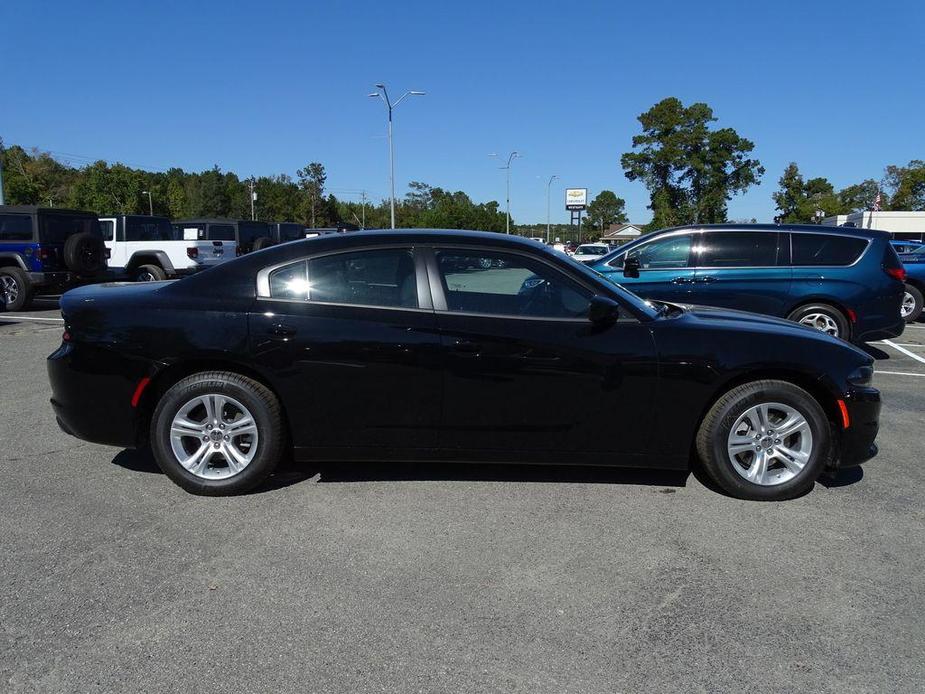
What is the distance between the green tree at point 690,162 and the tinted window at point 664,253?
56744mm

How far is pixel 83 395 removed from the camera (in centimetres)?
408

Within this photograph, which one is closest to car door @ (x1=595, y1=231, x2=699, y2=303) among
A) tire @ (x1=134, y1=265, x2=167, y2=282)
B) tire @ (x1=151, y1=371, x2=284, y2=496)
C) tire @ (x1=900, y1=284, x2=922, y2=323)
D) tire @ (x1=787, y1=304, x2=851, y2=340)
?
tire @ (x1=787, y1=304, x2=851, y2=340)

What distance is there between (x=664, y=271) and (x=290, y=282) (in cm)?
587

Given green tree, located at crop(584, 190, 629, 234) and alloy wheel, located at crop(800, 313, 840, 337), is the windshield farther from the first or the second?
green tree, located at crop(584, 190, 629, 234)

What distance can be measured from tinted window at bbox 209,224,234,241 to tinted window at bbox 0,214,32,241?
6949 mm

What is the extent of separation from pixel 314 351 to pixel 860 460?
10.7 feet

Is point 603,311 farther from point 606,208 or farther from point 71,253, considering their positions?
point 606,208

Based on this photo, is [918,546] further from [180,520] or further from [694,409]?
[180,520]

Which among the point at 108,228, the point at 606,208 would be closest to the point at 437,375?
the point at 108,228

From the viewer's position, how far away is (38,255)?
12.9 m

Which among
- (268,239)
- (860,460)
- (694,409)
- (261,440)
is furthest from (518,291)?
(268,239)

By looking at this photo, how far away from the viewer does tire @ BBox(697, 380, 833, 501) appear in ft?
13.1

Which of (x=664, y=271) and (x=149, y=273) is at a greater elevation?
Result: (x=149, y=273)

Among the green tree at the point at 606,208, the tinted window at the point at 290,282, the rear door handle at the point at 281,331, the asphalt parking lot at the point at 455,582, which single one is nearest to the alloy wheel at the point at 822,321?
the asphalt parking lot at the point at 455,582
